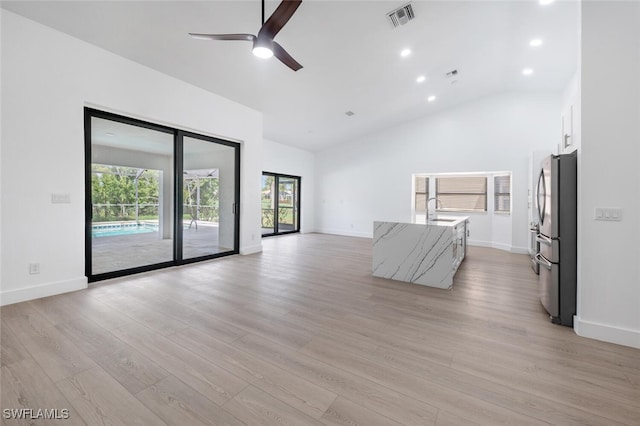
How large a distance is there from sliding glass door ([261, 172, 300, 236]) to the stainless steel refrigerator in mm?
6999

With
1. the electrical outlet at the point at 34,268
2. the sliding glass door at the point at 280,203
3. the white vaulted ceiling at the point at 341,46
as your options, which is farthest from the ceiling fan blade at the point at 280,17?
the sliding glass door at the point at 280,203

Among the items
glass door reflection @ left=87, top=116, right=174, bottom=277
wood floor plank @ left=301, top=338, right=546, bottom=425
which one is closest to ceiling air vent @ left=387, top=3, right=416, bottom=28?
glass door reflection @ left=87, top=116, right=174, bottom=277

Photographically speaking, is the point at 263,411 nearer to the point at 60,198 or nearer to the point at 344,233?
the point at 60,198

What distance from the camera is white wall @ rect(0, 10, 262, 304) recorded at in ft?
9.52

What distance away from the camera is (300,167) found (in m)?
9.43

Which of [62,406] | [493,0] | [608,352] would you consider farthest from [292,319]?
[493,0]

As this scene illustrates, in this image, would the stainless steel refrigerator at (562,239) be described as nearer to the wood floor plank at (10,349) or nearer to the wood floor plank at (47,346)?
the wood floor plank at (47,346)

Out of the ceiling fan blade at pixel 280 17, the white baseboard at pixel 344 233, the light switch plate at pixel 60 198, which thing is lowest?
the white baseboard at pixel 344 233

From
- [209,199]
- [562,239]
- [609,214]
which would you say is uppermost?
[209,199]

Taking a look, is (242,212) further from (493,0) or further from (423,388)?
(493,0)

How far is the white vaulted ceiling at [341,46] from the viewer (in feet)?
10.4

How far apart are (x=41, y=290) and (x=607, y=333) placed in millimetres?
5814

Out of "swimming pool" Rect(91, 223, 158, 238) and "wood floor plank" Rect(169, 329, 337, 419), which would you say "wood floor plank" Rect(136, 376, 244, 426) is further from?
"swimming pool" Rect(91, 223, 158, 238)

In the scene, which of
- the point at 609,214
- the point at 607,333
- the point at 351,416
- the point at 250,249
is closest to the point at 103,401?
the point at 351,416
